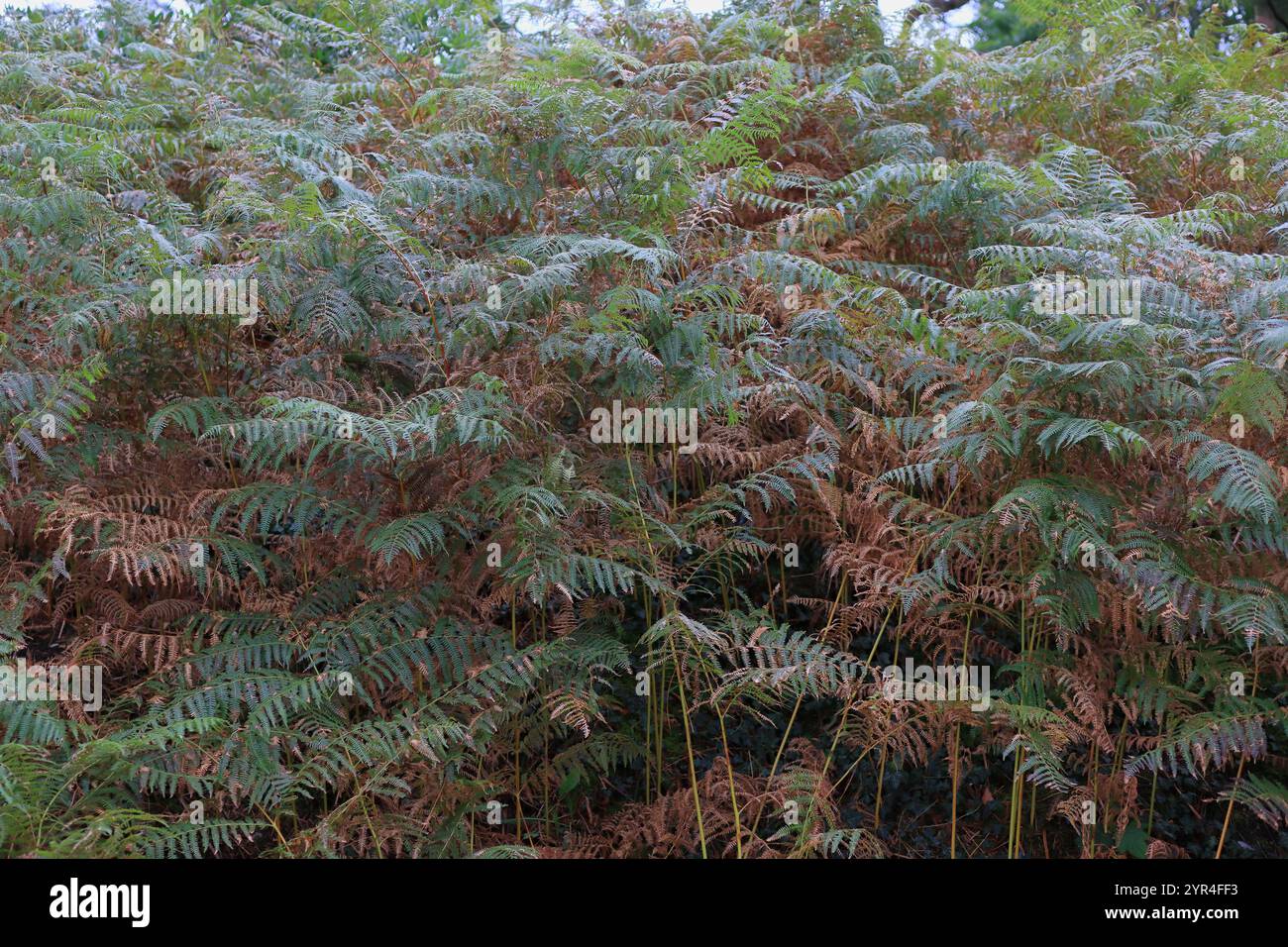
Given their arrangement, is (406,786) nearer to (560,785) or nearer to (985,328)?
(560,785)

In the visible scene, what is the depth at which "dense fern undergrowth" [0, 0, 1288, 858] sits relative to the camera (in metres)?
3.24

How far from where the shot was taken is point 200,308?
Result: 3.68m

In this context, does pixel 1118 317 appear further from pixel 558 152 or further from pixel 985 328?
pixel 558 152

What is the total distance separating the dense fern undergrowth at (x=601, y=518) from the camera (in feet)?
10.6

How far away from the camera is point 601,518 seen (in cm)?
369

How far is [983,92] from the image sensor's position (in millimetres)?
6316

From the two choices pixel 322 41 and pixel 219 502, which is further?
pixel 322 41

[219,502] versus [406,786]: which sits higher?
[219,502]
